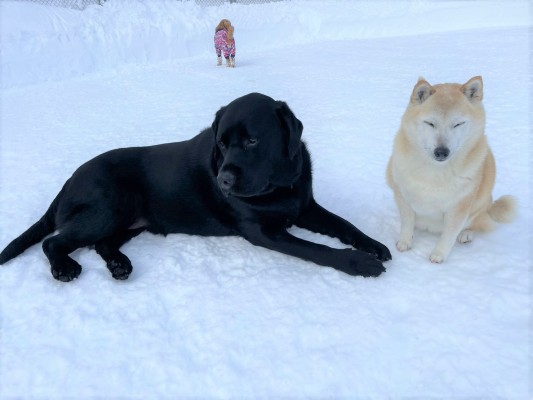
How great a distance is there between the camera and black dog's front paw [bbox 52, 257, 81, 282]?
201cm

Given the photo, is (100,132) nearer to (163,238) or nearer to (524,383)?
(163,238)

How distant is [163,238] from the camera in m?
2.46

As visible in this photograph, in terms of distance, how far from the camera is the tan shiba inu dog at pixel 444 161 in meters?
1.80

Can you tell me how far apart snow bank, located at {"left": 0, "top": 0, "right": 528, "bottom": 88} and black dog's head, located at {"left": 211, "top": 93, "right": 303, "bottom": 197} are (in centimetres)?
754

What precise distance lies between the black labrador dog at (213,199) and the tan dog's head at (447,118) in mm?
612

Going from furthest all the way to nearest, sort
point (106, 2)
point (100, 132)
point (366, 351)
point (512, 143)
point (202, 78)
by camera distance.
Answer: point (106, 2)
point (202, 78)
point (100, 132)
point (512, 143)
point (366, 351)

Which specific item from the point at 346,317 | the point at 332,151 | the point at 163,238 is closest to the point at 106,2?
the point at 332,151

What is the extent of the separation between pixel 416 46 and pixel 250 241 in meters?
9.40

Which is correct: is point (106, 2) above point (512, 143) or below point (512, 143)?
above

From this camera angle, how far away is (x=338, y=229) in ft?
7.65

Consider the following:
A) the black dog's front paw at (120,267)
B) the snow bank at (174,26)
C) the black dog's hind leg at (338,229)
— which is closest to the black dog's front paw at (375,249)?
the black dog's hind leg at (338,229)

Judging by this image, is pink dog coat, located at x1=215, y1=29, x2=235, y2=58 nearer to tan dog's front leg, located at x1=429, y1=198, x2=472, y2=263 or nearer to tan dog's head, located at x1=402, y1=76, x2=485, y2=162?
tan dog's head, located at x1=402, y1=76, x2=485, y2=162

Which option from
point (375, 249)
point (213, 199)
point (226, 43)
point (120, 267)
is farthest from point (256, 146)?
point (226, 43)

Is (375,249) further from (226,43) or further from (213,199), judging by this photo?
(226,43)
